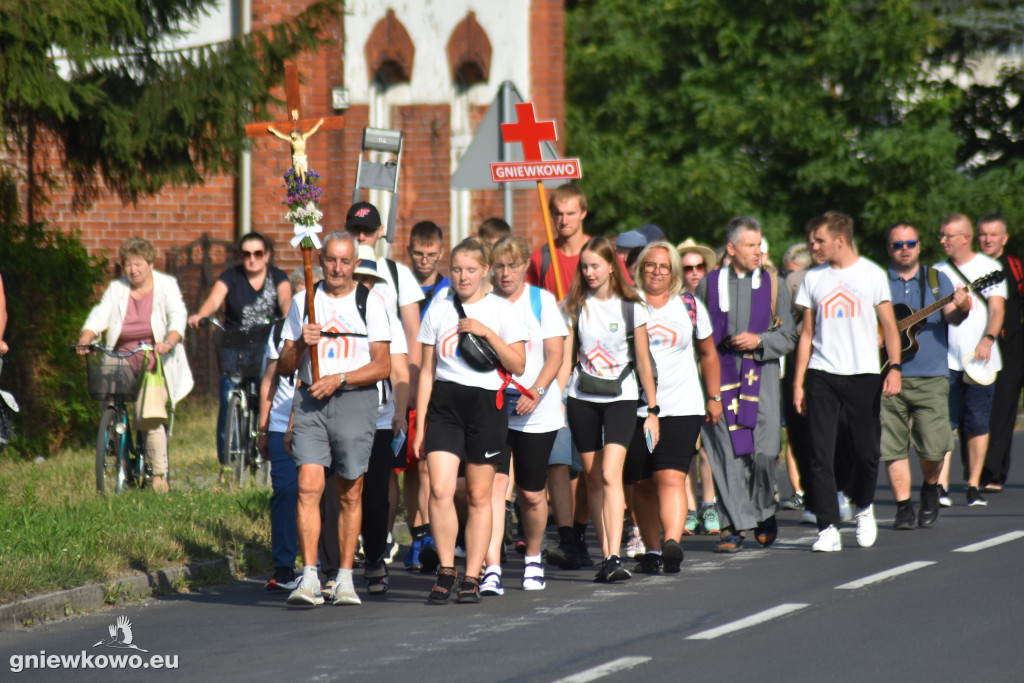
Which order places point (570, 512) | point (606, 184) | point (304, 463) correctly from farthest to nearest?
point (606, 184) → point (570, 512) → point (304, 463)

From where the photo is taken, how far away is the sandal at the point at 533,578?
28.3 feet

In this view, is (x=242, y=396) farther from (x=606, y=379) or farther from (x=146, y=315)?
(x=606, y=379)

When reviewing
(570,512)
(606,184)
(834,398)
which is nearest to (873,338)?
(834,398)

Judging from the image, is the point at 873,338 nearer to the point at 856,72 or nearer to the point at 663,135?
the point at 856,72

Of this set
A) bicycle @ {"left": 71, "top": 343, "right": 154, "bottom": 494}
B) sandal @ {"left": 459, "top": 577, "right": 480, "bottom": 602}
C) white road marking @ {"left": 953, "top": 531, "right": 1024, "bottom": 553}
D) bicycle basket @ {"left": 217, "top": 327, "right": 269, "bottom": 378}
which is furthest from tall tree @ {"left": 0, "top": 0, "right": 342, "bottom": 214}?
white road marking @ {"left": 953, "top": 531, "right": 1024, "bottom": 553}

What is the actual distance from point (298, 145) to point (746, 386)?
129 inches

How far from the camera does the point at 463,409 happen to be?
820 cm

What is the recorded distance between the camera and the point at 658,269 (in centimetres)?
919

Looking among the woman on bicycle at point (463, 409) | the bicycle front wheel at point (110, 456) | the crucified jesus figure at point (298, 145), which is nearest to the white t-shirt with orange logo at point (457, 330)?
the woman on bicycle at point (463, 409)

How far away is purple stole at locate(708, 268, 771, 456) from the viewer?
993 centimetres

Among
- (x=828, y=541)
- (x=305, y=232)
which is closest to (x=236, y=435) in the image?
(x=305, y=232)

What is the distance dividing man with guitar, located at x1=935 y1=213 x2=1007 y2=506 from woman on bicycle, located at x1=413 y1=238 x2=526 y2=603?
4.78 metres

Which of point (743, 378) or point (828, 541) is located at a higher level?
point (743, 378)

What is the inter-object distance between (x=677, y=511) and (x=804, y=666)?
8.34 feet
